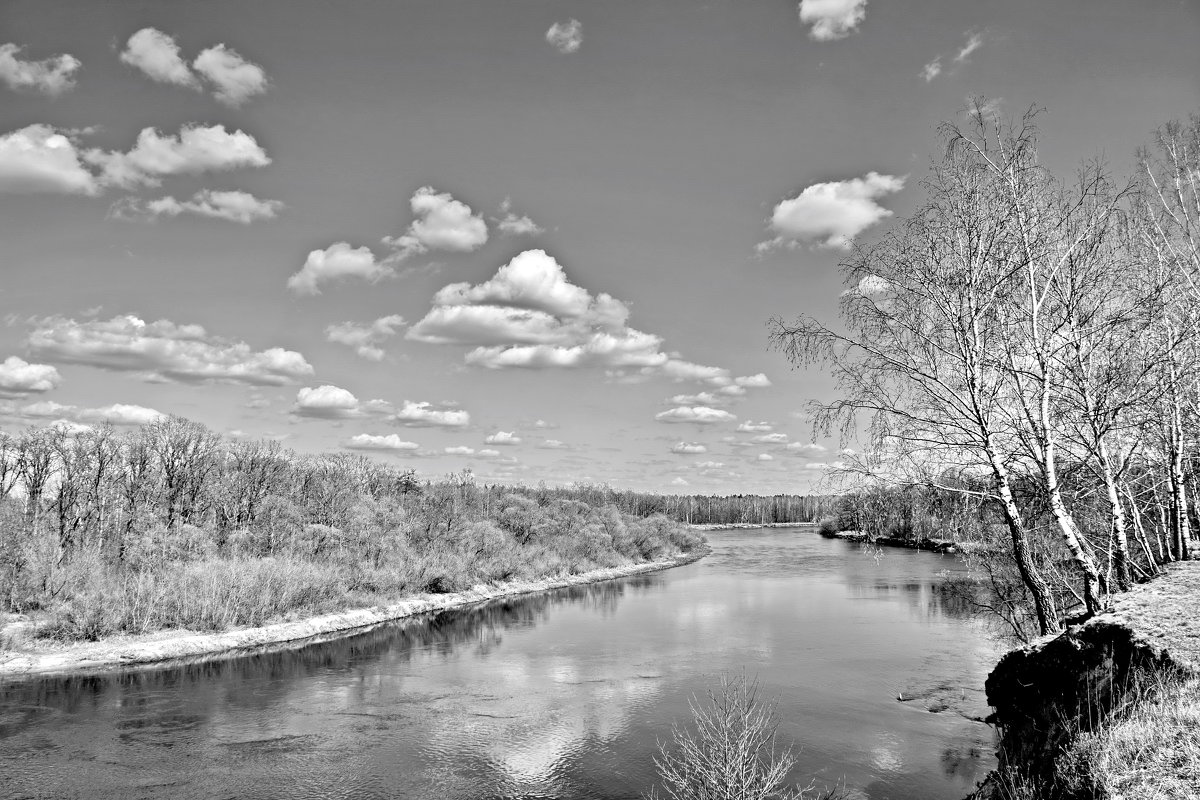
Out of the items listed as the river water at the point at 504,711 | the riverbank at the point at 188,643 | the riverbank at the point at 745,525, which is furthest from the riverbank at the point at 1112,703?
the riverbank at the point at 745,525

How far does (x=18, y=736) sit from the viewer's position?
58.7 ft

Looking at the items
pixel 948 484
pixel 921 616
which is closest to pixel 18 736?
pixel 948 484

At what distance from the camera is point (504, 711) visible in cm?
2059

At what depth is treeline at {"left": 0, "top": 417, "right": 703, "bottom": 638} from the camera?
31.4 m

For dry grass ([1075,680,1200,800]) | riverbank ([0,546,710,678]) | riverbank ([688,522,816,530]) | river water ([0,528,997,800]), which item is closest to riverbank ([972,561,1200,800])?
dry grass ([1075,680,1200,800])

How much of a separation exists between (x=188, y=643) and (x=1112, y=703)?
31493 mm

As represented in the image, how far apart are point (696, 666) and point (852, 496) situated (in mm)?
16706

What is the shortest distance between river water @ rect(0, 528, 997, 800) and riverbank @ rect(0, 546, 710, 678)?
1.94 m

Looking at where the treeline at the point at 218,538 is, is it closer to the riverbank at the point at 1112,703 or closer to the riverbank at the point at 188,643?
the riverbank at the point at 188,643

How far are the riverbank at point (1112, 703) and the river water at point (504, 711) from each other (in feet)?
15.4

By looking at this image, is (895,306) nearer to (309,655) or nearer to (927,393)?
(927,393)

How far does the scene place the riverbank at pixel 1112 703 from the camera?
23.2ft

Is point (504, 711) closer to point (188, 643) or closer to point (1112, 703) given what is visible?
point (1112, 703)

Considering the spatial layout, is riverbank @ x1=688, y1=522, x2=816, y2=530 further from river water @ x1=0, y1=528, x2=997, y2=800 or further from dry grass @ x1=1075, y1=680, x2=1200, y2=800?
dry grass @ x1=1075, y1=680, x2=1200, y2=800
